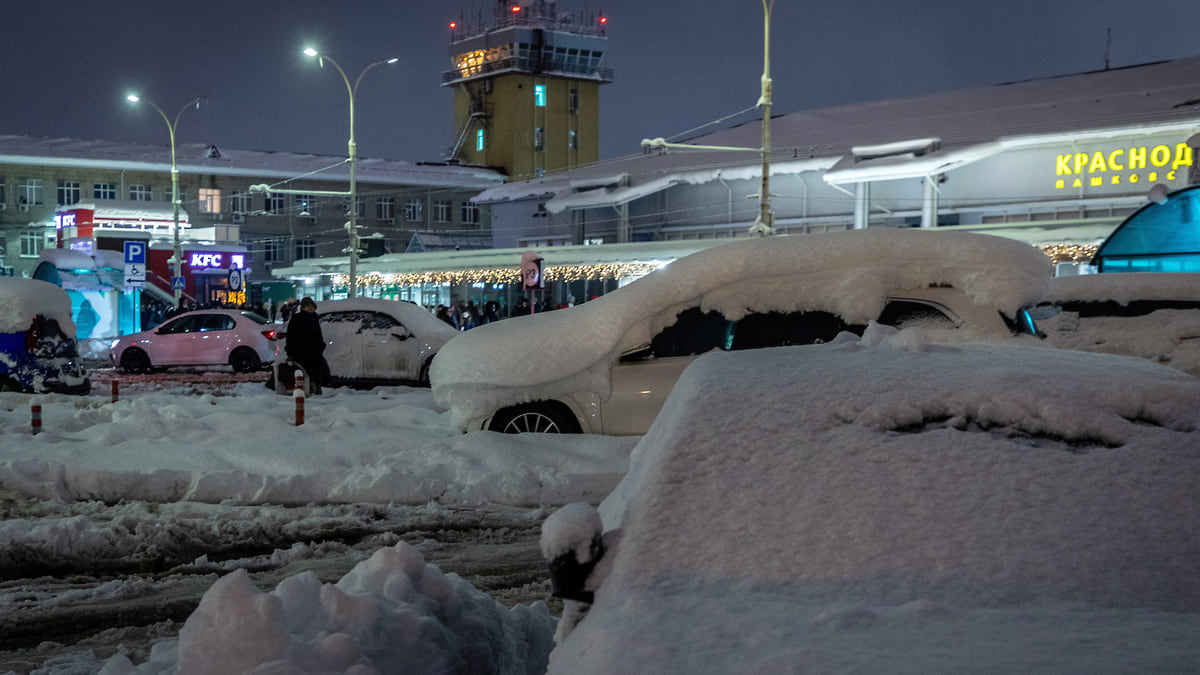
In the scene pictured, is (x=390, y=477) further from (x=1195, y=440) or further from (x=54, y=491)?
(x=1195, y=440)

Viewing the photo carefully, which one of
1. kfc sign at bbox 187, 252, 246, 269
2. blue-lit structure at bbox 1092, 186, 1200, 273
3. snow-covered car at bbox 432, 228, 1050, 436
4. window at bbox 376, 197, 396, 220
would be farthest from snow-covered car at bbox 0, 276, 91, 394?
window at bbox 376, 197, 396, 220

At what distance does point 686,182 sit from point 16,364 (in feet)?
92.4

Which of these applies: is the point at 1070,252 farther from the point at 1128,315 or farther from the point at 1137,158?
the point at 1128,315

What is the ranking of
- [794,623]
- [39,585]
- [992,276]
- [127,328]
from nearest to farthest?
1. [794,623]
2. [39,585]
3. [992,276]
4. [127,328]

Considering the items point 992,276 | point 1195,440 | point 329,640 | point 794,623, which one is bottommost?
point 329,640

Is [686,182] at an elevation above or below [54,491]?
above

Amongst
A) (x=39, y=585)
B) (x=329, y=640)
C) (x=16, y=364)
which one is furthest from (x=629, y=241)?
(x=329, y=640)

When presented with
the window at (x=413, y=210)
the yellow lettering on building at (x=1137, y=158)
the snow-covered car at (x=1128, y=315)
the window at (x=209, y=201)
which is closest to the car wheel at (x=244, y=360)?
the snow-covered car at (x=1128, y=315)

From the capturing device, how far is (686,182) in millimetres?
40625

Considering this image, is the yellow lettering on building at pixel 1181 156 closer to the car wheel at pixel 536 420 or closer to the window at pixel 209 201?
the car wheel at pixel 536 420

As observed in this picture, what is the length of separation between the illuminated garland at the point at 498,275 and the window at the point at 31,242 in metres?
23.8

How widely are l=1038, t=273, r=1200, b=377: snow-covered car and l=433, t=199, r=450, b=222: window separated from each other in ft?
207

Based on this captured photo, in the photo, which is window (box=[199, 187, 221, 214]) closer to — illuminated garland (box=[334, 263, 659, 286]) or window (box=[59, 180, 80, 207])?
window (box=[59, 180, 80, 207])

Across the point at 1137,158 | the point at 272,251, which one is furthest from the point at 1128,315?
the point at 272,251
